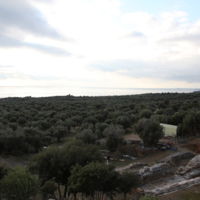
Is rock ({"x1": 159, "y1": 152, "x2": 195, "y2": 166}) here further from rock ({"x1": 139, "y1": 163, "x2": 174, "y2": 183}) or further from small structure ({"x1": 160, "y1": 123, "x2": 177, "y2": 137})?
small structure ({"x1": 160, "y1": 123, "x2": 177, "y2": 137})

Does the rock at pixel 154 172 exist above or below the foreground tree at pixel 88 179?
below

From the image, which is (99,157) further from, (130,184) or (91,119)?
(91,119)

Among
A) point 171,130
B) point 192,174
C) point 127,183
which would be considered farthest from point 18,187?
point 171,130

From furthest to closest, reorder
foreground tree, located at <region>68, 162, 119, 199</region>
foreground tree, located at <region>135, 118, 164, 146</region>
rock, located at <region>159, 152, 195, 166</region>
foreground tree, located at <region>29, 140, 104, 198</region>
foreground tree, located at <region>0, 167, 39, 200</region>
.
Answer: foreground tree, located at <region>135, 118, 164, 146</region>, rock, located at <region>159, 152, 195, 166</region>, foreground tree, located at <region>29, 140, 104, 198</region>, foreground tree, located at <region>68, 162, 119, 199</region>, foreground tree, located at <region>0, 167, 39, 200</region>

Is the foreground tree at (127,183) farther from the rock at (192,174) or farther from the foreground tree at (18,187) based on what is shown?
the rock at (192,174)

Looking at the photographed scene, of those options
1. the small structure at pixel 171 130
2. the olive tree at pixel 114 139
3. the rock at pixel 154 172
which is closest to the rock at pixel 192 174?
the rock at pixel 154 172

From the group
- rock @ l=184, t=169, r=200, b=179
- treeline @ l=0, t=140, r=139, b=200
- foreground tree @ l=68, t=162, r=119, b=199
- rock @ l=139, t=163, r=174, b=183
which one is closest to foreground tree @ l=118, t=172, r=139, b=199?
treeline @ l=0, t=140, r=139, b=200

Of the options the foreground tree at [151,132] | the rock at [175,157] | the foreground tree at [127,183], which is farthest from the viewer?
the foreground tree at [151,132]

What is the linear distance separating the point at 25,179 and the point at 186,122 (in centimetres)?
2568

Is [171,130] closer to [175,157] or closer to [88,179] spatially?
[175,157]

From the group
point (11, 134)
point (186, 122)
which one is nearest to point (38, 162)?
point (11, 134)

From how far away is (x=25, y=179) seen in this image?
29.7ft

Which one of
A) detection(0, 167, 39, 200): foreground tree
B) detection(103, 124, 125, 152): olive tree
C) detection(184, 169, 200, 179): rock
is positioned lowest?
detection(184, 169, 200, 179): rock

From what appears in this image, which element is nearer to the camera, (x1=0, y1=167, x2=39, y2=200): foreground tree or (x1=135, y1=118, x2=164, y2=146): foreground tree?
(x1=0, y1=167, x2=39, y2=200): foreground tree
